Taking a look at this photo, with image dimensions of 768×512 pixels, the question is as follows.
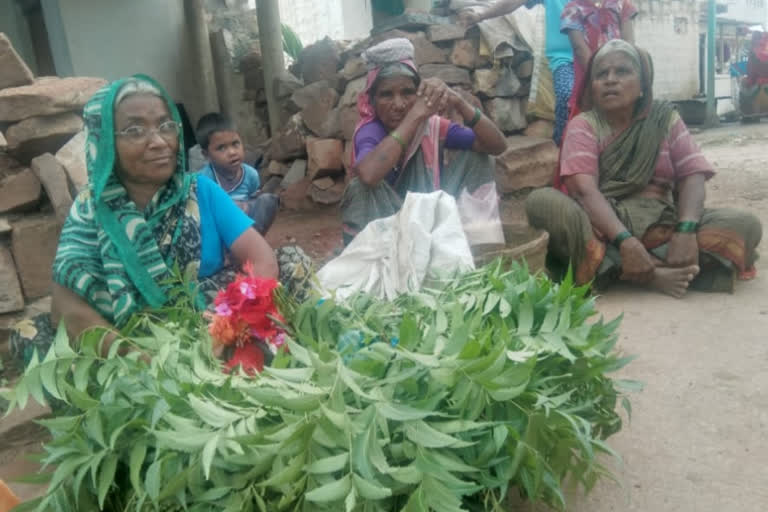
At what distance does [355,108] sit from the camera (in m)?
5.91

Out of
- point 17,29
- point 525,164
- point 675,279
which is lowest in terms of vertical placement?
point 675,279

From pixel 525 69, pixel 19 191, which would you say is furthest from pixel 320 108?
pixel 19 191

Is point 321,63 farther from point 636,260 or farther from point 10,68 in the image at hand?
point 636,260

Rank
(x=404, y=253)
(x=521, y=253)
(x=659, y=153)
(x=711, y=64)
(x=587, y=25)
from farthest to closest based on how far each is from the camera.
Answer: (x=711, y=64)
(x=587, y=25)
(x=659, y=153)
(x=521, y=253)
(x=404, y=253)

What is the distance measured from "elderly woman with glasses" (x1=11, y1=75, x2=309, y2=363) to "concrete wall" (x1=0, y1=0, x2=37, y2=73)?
17.8 ft

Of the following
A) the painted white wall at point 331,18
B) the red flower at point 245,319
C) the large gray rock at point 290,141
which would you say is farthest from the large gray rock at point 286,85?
the painted white wall at point 331,18

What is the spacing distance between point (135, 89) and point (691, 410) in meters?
2.08

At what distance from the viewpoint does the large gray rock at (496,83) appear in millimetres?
5719

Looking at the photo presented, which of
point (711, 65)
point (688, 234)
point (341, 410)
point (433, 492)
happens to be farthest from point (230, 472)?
point (711, 65)

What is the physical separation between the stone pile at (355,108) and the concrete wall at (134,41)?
6.20ft

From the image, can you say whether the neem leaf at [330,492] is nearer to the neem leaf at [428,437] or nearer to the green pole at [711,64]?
the neem leaf at [428,437]

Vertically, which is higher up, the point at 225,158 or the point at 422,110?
the point at 422,110

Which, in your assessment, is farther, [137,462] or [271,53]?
[271,53]

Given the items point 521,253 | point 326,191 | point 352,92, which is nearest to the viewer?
point 521,253
